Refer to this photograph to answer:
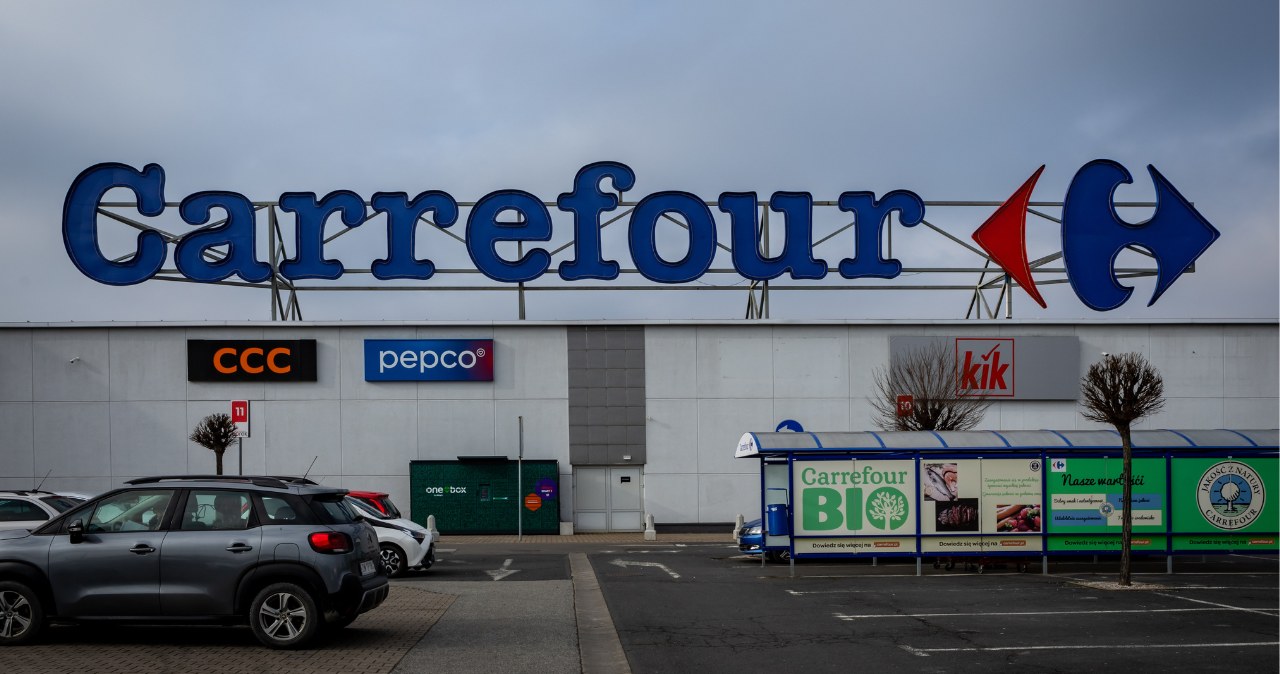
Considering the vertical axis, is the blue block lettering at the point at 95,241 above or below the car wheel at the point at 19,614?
above

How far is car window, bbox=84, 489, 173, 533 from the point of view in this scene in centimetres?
1172

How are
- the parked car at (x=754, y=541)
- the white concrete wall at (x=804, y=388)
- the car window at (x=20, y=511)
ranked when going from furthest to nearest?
the white concrete wall at (x=804, y=388) → the parked car at (x=754, y=541) → the car window at (x=20, y=511)

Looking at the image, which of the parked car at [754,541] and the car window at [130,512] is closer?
the car window at [130,512]

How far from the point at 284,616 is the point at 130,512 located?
1916 millimetres

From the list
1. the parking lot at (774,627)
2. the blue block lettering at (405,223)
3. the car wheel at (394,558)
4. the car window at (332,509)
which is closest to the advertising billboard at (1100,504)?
the parking lot at (774,627)

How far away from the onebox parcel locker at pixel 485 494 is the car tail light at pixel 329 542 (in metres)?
21.5

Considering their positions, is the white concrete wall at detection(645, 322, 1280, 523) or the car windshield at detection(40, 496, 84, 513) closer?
Result: the car windshield at detection(40, 496, 84, 513)

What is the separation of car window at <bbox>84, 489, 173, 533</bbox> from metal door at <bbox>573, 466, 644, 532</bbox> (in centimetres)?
2292

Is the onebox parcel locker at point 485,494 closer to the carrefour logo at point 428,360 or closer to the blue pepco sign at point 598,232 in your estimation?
the carrefour logo at point 428,360

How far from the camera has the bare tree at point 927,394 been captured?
98.0 ft

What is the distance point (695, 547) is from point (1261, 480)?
42.2 ft

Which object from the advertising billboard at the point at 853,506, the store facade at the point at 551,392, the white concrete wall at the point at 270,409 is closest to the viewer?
the advertising billboard at the point at 853,506

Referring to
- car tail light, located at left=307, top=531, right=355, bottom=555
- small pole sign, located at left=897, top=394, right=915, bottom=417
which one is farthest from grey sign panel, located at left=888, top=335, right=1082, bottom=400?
car tail light, located at left=307, top=531, right=355, bottom=555

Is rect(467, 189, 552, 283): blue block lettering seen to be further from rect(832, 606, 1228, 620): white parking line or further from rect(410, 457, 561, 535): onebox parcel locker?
rect(832, 606, 1228, 620): white parking line
